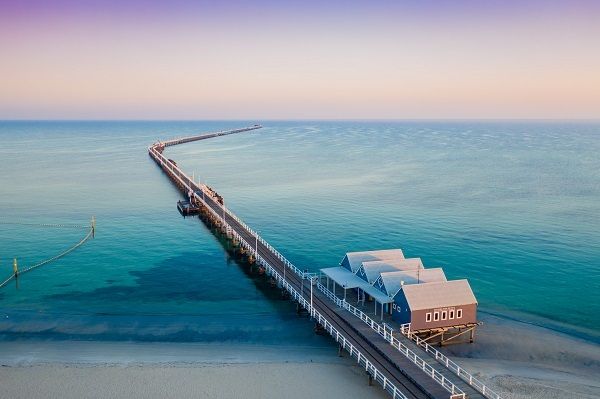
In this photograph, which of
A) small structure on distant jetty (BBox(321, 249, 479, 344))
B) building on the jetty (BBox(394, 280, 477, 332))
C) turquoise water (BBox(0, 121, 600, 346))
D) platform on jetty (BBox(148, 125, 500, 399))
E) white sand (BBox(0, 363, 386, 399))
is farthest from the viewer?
turquoise water (BBox(0, 121, 600, 346))

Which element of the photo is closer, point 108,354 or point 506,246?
point 108,354

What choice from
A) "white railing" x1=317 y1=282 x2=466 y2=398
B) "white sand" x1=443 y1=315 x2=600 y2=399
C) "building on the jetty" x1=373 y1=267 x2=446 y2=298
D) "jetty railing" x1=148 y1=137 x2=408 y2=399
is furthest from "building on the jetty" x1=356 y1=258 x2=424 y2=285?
"white sand" x1=443 y1=315 x2=600 y2=399

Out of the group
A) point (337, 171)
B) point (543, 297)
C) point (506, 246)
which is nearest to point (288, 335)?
point (543, 297)

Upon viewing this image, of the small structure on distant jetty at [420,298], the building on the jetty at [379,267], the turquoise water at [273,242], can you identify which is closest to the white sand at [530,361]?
the small structure on distant jetty at [420,298]

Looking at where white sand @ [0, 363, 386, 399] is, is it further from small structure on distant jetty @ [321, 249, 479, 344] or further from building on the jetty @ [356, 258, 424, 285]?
building on the jetty @ [356, 258, 424, 285]

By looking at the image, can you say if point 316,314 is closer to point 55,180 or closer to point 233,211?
point 233,211

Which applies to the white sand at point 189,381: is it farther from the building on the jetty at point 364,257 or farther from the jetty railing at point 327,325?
the building on the jetty at point 364,257
